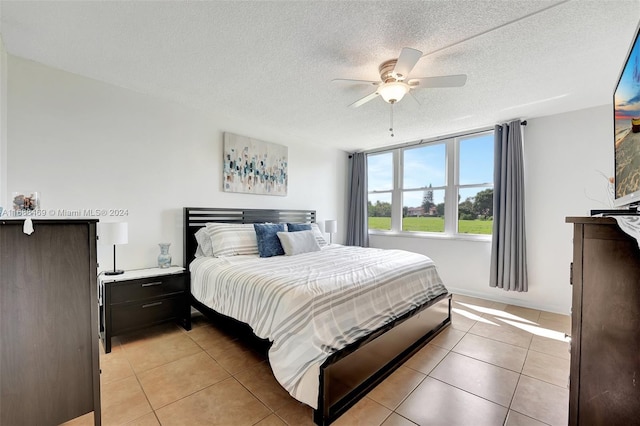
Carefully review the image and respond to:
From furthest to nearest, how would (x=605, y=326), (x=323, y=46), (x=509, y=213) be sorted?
(x=509, y=213) < (x=323, y=46) < (x=605, y=326)

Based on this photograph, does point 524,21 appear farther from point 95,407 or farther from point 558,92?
point 95,407

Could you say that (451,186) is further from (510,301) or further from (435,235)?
(510,301)

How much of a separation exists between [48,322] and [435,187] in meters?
4.75

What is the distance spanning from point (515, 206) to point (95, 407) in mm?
4530

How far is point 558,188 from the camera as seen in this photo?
337 centimetres

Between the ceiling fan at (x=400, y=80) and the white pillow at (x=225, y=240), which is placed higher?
the ceiling fan at (x=400, y=80)

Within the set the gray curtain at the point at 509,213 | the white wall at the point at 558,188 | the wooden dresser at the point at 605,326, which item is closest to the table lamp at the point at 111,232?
the wooden dresser at the point at 605,326

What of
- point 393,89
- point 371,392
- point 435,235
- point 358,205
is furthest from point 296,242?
point 435,235

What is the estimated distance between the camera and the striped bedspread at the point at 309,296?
1633 mm

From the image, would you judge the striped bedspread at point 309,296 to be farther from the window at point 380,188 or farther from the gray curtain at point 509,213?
the window at point 380,188

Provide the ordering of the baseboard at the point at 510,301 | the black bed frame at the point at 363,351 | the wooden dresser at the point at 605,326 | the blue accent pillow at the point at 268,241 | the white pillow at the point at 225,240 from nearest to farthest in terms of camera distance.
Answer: the wooden dresser at the point at 605,326 → the black bed frame at the point at 363,351 → the white pillow at the point at 225,240 → the blue accent pillow at the point at 268,241 → the baseboard at the point at 510,301

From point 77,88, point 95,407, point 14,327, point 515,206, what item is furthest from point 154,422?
point 515,206

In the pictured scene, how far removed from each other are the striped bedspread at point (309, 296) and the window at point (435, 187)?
70.9 inches

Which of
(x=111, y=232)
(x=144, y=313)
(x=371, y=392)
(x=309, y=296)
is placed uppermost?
(x=111, y=232)
